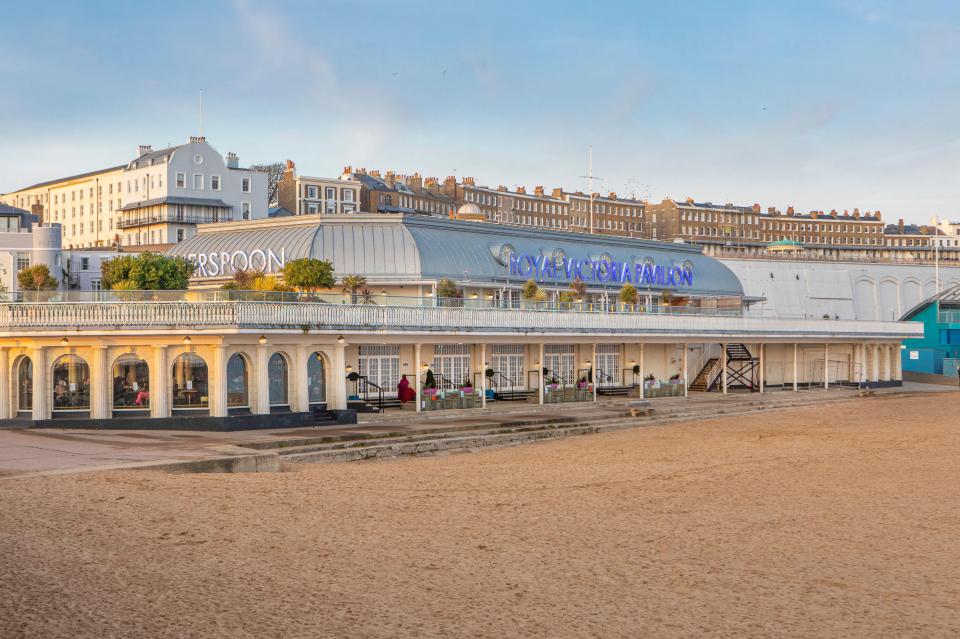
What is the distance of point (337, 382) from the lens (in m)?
38.2

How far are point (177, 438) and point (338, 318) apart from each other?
8357mm

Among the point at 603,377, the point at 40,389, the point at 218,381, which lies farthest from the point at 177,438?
the point at 603,377

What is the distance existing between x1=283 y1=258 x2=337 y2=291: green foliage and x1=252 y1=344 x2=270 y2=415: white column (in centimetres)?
766

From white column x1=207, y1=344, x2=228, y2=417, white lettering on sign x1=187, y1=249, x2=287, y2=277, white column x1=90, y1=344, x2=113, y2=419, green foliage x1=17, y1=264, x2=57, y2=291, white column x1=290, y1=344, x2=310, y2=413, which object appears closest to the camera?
white column x1=90, y1=344, x2=113, y2=419

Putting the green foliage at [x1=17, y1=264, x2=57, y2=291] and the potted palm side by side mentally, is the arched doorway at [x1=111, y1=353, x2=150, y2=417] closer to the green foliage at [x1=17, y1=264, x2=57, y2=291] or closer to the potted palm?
the potted palm

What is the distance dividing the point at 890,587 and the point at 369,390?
3117cm

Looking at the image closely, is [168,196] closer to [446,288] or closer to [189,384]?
[446,288]

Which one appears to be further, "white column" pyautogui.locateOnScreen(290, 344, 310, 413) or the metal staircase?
the metal staircase

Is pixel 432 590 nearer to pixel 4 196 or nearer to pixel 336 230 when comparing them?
pixel 336 230

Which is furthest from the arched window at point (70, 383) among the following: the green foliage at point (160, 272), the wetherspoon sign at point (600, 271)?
the wetherspoon sign at point (600, 271)

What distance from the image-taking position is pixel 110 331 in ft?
111

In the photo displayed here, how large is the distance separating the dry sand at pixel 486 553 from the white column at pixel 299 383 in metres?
10.1

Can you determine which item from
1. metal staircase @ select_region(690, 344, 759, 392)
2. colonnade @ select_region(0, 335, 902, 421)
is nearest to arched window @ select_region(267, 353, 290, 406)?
colonnade @ select_region(0, 335, 902, 421)

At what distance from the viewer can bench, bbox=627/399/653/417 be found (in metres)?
43.6
